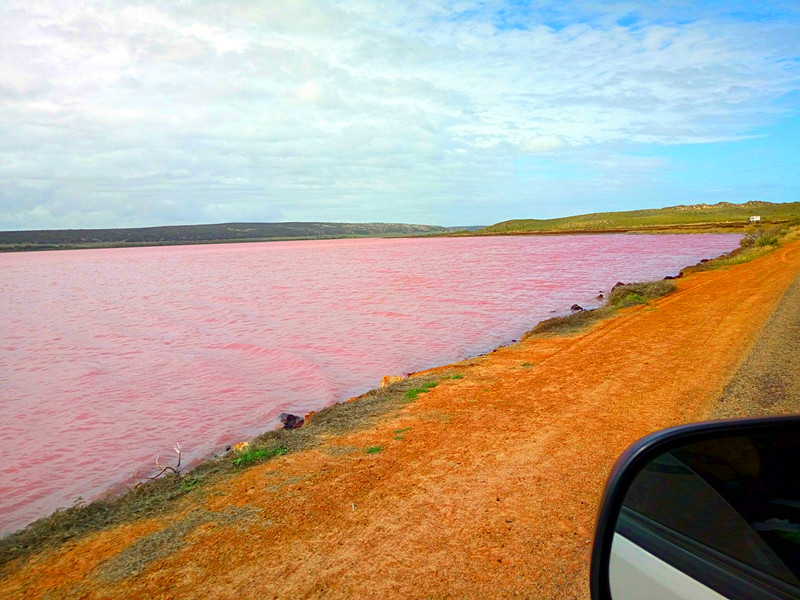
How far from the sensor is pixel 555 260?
4312cm

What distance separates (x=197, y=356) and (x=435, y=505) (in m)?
11.5

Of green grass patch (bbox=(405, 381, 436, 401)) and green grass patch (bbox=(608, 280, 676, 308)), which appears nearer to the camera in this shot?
green grass patch (bbox=(405, 381, 436, 401))

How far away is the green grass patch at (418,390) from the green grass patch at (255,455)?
7.79ft

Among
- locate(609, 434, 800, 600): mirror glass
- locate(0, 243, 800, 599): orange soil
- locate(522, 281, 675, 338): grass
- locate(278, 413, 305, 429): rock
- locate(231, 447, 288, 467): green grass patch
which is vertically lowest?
locate(278, 413, 305, 429): rock

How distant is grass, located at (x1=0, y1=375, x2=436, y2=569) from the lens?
4883 millimetres

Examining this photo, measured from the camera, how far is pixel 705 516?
5.42 ft

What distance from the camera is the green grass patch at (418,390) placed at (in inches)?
329

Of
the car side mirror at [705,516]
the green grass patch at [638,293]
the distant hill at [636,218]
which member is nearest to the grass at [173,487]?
the car side mirror at [705,516]

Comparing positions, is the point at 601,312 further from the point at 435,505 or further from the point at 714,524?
the point at 714,524

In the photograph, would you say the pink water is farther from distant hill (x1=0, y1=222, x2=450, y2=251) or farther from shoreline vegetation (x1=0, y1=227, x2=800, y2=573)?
distant hill (x1=0, y1=222, x2=450, y2=251)

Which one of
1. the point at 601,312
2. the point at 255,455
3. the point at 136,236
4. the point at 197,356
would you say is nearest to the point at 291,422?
the point at 255,455

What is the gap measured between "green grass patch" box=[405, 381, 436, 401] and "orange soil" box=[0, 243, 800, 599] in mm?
324

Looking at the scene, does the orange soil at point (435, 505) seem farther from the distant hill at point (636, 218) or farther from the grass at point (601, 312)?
the distant hill at point (636, 218)

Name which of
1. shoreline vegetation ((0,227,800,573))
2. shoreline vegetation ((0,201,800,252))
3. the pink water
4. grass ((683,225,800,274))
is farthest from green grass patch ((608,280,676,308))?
shoreline vegetation ((0,201,800,252))
